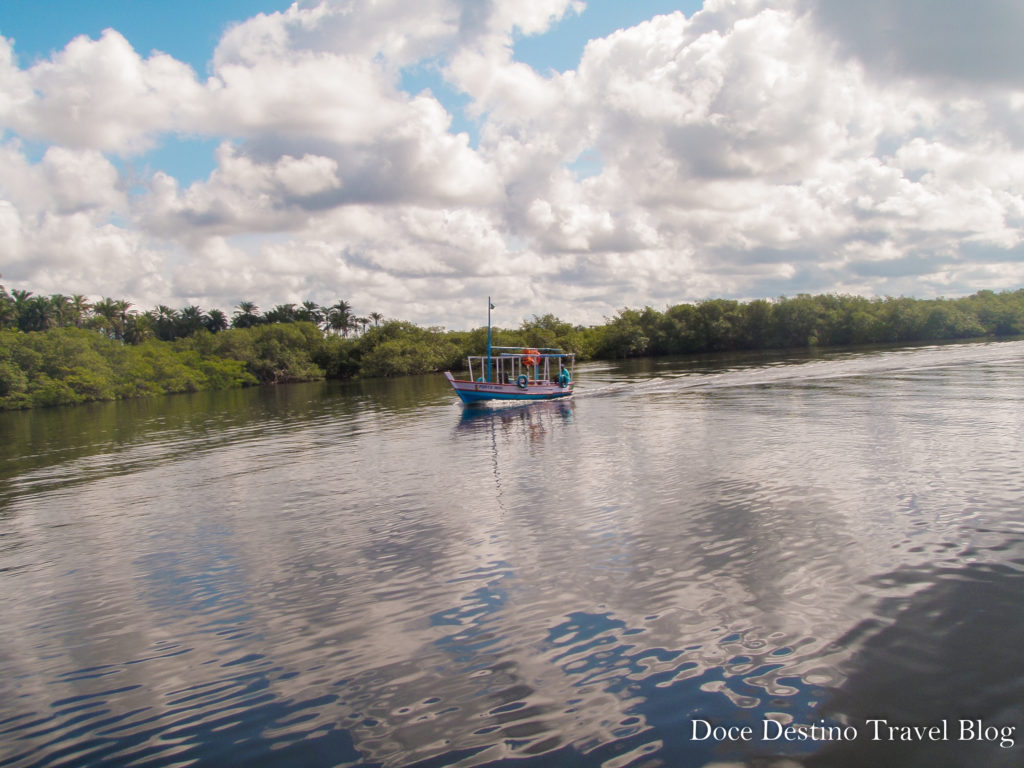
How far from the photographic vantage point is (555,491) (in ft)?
60.2

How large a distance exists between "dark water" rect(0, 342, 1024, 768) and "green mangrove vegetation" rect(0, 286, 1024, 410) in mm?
78693

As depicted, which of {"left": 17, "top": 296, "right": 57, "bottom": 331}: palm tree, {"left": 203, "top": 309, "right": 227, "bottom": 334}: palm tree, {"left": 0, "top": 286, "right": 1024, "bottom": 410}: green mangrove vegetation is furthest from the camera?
{"left": 203, "top": 309, "right": 227, "bottom": 334}: palm tree

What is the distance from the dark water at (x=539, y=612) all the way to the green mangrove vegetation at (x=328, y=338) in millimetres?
78693

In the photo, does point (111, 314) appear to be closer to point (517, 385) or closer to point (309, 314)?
point (309, 314)

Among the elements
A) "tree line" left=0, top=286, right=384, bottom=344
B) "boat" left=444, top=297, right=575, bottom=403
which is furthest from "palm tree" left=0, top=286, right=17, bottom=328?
"boat" left=444, top=297, right=575, bottom=403

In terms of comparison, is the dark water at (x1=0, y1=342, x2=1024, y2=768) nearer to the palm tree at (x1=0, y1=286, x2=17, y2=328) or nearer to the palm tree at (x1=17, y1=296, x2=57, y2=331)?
the palm tree at (x1=0, y1=286, x2=17, y2=328)

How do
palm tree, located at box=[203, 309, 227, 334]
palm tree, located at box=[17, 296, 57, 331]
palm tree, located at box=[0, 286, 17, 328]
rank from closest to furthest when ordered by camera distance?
1. palm tree, located at box=[0, 286, 17, 328]
2. palm tree, located at box=[17, 296, 57, 331]
3. palm tree, located at box=[203, 309, 227, 334]

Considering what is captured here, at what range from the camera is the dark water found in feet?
22.9

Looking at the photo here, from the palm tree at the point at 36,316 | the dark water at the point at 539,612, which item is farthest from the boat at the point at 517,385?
the palm tree at the point at 36,316

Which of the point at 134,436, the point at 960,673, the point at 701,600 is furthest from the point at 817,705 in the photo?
the point at 134,436

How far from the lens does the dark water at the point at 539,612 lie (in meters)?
6.98

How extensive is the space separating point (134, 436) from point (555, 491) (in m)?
34.6

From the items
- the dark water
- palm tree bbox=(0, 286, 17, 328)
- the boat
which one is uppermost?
palm tree bbox=(0, 286, 17, 328)

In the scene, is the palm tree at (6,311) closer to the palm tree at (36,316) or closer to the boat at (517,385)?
the palm tree at (36,316)
